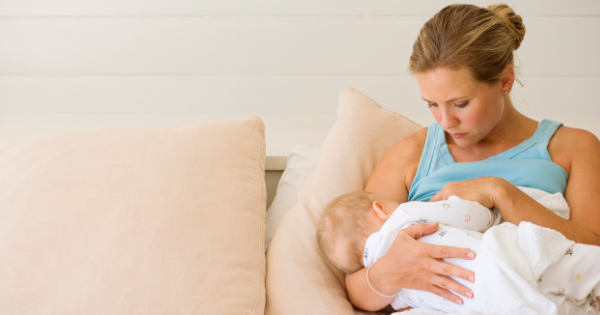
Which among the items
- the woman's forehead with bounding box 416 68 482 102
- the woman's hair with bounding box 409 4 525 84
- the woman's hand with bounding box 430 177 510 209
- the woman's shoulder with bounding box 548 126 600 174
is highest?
the woman's hair with bounding box 409 4 525 84

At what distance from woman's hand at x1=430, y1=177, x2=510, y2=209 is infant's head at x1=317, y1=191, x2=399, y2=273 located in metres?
0.18

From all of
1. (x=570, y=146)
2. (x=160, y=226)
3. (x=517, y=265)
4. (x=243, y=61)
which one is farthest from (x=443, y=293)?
(x=243, y=61)

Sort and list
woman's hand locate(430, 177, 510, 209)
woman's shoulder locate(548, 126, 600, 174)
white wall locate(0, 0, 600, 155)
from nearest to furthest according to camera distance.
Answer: woman's hand locate(430, 177, 510, 209) → woman's shoulder locate(548, 126, 600, 174) → white wall locate(0, 0, 600, 155)

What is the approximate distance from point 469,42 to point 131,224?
3.51 ft

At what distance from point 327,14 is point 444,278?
142cm

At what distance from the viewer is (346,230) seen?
129cm

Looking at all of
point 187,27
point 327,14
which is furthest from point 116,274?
point 327,14

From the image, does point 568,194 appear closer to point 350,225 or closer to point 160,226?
point 350,225

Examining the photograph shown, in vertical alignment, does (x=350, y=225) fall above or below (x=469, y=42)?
below

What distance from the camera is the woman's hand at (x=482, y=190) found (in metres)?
1.22

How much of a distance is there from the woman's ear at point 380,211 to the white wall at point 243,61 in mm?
865

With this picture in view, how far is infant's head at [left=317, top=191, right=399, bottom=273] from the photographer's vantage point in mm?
1279

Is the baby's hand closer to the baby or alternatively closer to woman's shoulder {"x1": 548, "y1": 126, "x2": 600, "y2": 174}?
the baby

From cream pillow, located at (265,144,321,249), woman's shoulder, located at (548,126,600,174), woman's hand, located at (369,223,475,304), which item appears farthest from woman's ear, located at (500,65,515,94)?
cream pillow, located at (265,144,321,249)
